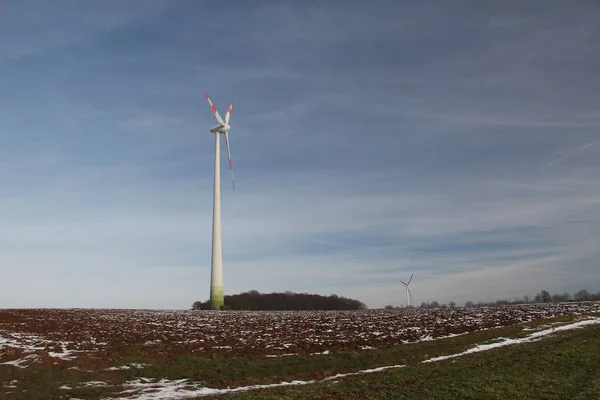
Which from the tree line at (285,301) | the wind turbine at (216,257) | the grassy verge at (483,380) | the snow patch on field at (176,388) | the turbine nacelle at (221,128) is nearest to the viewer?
the grassy verge at (483,380)

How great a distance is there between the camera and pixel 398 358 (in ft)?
91.7

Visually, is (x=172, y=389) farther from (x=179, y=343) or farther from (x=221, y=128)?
(x=221, y=128)

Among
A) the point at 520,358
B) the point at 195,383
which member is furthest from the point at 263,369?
the point at 520,358

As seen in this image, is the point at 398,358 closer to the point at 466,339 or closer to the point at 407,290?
the point at 466,339

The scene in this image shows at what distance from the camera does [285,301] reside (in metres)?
148

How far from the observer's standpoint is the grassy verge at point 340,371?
18.4m

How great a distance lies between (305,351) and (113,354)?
37.9 feet

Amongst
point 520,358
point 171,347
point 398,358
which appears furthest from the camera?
point 171,347

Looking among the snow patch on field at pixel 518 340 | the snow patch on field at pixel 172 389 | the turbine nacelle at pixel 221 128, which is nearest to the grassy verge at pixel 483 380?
the snow patch on field at pixel 172 389

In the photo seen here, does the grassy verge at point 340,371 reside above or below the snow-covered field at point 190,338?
below

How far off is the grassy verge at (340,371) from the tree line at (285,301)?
100192 millimetres

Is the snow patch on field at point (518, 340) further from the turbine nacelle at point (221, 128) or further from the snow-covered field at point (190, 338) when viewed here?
the turbine nacelle at point (221, 128)

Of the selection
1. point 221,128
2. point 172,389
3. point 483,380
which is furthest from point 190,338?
point 221,128

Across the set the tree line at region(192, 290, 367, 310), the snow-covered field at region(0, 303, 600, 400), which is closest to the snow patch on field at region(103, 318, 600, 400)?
the snow-covered field at region(0, 303, 600, 400)
